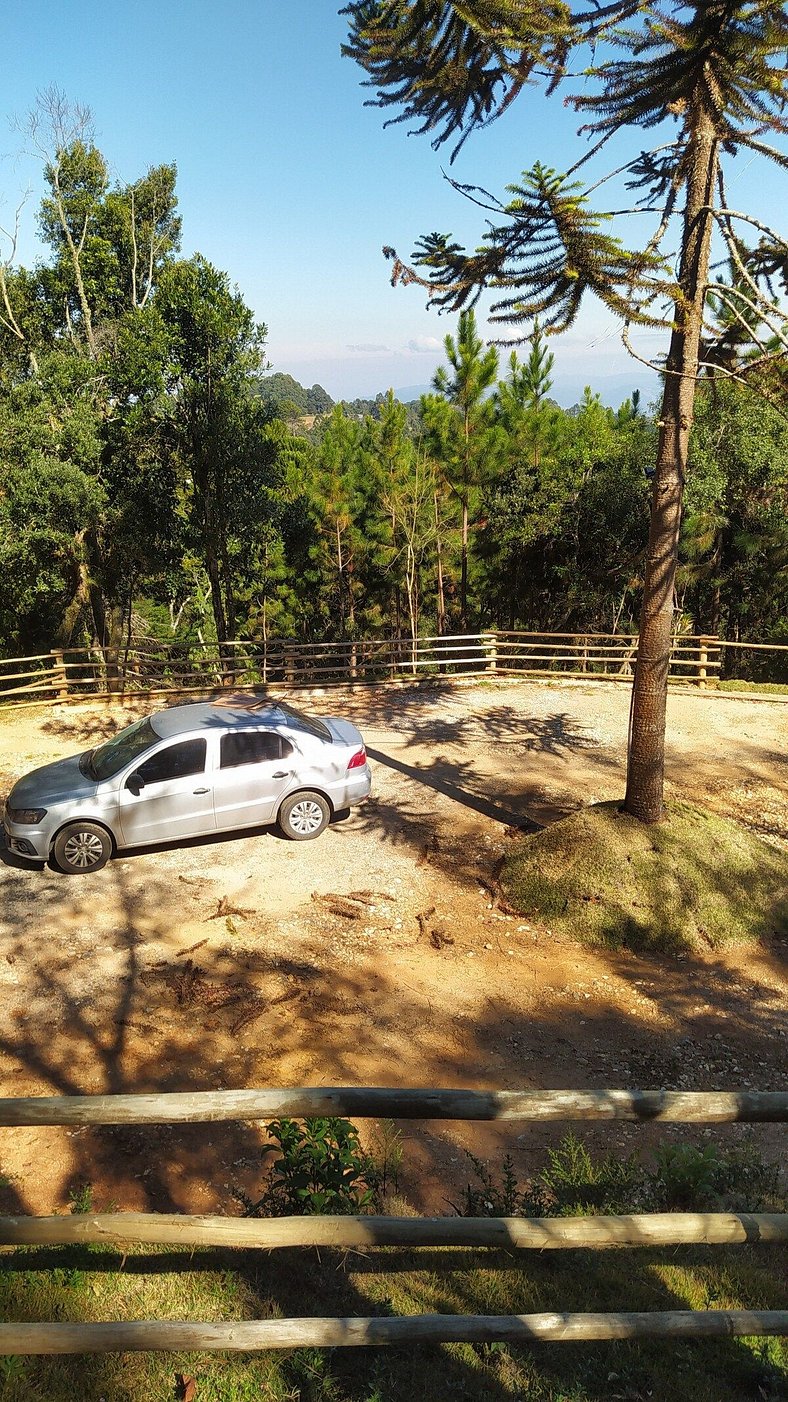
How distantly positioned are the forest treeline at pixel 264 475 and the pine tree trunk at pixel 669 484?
11.8 meters

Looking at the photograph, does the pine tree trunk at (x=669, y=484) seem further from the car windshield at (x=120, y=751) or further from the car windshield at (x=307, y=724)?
the car windshield at (x=120, y=751)

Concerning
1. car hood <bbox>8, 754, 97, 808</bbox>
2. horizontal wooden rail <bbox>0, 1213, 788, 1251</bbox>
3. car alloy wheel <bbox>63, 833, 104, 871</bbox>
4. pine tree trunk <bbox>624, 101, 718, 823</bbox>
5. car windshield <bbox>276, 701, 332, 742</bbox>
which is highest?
pine tree trunk <bbox>624, 101, 718, 823</bbox>

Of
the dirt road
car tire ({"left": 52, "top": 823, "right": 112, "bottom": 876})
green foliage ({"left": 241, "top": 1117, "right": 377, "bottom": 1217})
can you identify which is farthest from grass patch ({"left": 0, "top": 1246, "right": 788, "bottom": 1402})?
car tire ({"left": 52, "top": 823, "right": 112, "bottom": 876})

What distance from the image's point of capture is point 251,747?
9.52m

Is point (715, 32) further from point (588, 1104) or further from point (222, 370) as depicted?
point (222, 370)

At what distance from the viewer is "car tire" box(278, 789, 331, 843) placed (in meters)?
9.89

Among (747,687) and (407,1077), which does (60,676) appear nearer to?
(407,1077)

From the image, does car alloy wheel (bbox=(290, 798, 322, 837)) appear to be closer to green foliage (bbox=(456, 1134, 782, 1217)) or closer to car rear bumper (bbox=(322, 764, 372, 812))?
car rear bumper (bbox=(322, 764, 372, 812))

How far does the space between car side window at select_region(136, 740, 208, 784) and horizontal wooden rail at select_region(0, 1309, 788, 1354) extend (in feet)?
22.0

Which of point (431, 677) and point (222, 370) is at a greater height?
point (222, 370)

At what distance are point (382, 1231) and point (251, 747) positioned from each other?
6891 mm

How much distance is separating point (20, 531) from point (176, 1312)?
1891 cm

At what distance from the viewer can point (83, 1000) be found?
6902 mm

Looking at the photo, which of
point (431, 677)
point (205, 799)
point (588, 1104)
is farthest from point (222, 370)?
point (588, 1104)
